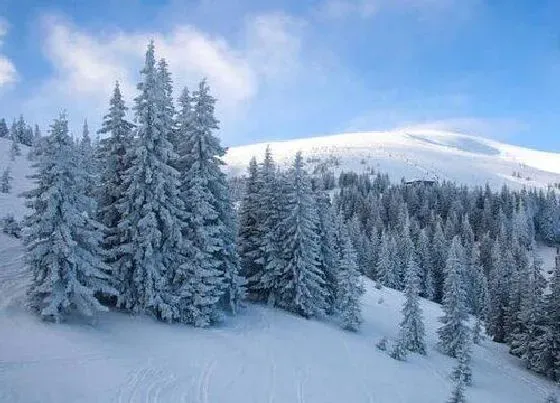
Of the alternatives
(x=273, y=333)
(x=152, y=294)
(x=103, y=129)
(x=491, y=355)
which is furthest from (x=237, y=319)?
(x=491, y=355)

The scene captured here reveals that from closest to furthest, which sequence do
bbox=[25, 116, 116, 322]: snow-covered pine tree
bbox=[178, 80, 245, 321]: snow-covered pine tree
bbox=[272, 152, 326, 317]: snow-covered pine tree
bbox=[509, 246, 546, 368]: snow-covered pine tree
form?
bbox=[25, 116, 116, 322]: snow-covered pine tree
bbox=[178, 80, 245, 321]: snow-covered pine tree
bbox=[272, 152, 326, 317]: snow-covered pine tree
bbox=[509, 246, 546, 368]: snow-covered pine tree

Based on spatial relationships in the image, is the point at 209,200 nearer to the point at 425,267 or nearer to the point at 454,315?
the point at 454,315

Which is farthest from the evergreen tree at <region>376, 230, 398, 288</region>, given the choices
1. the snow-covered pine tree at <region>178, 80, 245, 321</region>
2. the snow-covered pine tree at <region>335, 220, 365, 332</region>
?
the snow-covered pine tree at <region>178, 80, 245, 321</region>

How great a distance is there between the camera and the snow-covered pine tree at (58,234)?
2308 cm

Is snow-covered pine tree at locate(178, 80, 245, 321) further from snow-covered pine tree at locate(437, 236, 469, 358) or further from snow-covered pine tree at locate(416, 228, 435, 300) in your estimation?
snow-covered pine tree at locate(416, 228, 435, 300)

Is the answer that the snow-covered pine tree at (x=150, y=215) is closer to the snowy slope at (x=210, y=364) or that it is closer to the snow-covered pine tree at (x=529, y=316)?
the snowy slope at (x=210, y=364)

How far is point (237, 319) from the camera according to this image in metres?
34.9

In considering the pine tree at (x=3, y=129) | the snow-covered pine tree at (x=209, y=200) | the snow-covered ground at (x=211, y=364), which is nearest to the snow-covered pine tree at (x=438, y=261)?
the snow-covered ground at (x=211, y=364)

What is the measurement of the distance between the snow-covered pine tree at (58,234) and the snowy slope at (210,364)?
3.82 ft

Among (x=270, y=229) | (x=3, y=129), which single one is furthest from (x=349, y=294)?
(x=3, y=129)

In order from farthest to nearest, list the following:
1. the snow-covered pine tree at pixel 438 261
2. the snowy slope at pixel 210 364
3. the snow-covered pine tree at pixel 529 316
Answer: the snow-covered pine tree at pixel 438 261, the snow-covered pine tree at pixel 529 316, the snowy slope at pixel 210 364

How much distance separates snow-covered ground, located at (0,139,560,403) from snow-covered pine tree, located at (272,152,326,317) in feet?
5.51

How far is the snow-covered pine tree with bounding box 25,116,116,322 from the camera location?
23078mm

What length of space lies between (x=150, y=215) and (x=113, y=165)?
4.80 m
